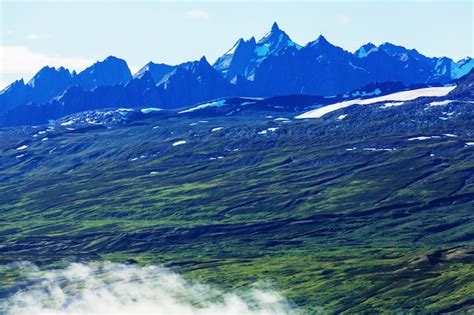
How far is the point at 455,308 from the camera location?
19725cm

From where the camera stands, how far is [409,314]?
19962 cm

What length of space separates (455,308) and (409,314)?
9952 mm
